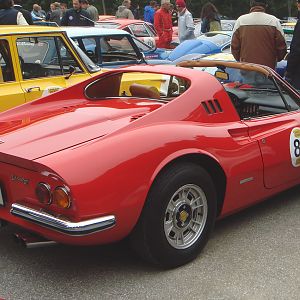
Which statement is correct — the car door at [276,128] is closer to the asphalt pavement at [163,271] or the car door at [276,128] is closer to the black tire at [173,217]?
the asphalt pavement at [163,271]

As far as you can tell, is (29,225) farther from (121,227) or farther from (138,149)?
(138,149)

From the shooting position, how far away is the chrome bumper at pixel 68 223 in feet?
8.88

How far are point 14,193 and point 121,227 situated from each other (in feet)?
2.28

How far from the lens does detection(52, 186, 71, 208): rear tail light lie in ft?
9.00

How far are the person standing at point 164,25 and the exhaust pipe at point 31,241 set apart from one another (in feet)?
32.4

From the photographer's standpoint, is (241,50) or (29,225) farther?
(241,50)

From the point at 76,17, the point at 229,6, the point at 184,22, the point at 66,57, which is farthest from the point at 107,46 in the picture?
the point at 229,6

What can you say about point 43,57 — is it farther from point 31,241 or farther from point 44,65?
point 31,241

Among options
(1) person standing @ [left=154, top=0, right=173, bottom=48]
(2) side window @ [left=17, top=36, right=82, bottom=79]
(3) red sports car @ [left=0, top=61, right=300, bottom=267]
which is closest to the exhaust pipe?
(3) red sports car @ [left=0, top=61, right=300, bottom=267]

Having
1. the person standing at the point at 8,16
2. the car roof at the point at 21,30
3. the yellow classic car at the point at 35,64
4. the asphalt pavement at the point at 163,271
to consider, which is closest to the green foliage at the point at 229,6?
the person standing at the point at 8,16

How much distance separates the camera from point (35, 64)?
5.55m

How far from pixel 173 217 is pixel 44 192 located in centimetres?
82

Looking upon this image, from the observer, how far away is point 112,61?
7.68m

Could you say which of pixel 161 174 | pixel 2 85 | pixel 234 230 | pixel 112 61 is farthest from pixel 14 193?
pixel 112 61
